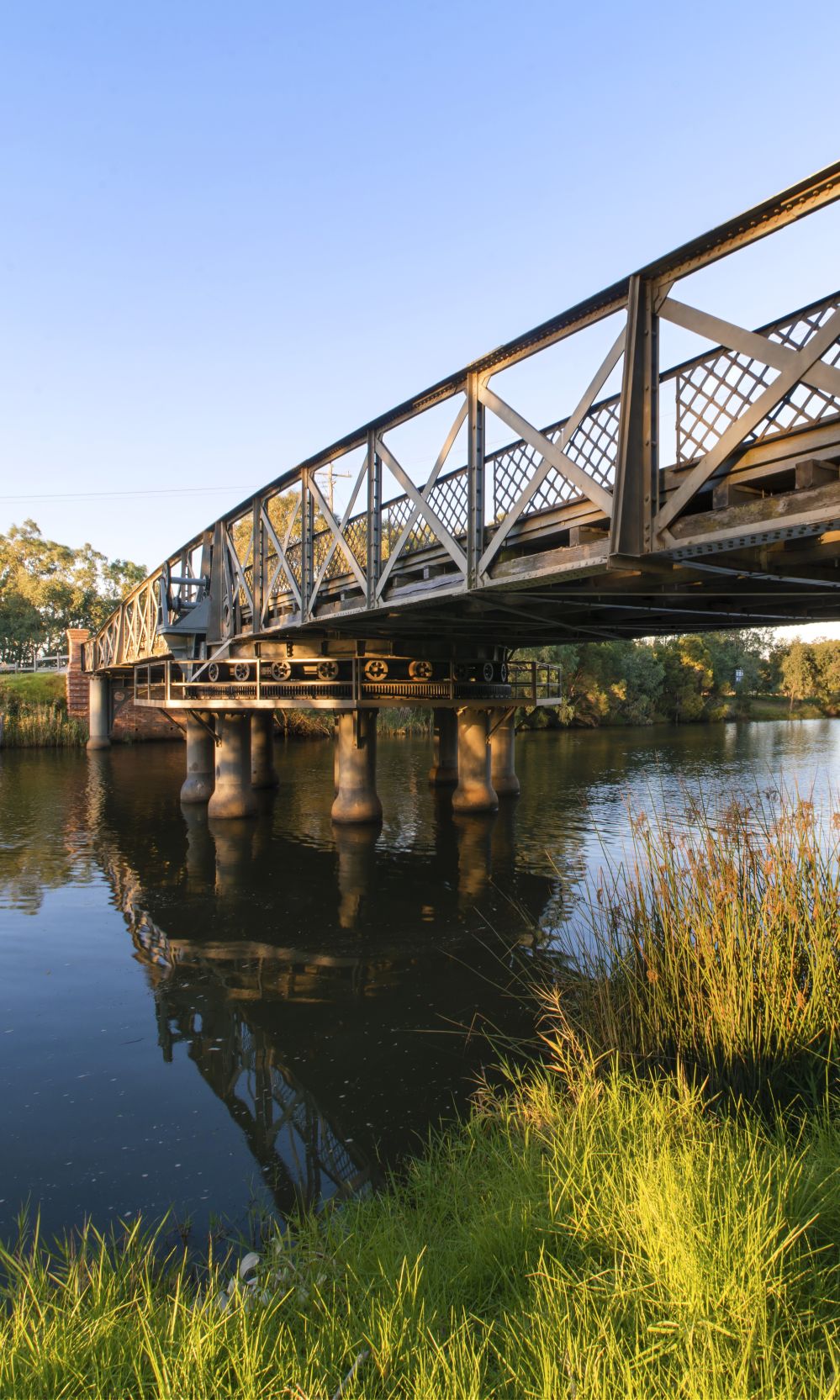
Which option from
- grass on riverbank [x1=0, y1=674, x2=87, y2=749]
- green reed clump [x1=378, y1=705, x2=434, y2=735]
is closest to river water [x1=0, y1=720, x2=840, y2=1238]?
grass on riverbank [x1=0, y1=674, x2=87, y2=749]

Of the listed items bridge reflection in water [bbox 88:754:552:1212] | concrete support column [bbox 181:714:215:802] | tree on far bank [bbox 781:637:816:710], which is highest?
tree on far bank [bbox 781:637:816:710]

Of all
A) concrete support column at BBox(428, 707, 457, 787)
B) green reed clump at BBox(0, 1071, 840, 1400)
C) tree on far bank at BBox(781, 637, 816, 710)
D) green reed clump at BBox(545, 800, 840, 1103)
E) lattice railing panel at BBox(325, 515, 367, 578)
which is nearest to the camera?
green reed clump at BBox(0, 1071, 840, 1400)

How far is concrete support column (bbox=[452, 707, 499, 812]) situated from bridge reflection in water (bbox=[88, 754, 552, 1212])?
289cm

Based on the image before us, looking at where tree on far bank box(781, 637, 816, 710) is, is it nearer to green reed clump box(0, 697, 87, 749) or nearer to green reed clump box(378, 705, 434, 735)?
green reed clump box(378, 705, 434, 735)

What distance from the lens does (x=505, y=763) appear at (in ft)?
81.7

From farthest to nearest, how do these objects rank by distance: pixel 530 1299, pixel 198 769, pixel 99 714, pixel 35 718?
pixel 35 718 < pixel 99 714 < pixel 198 769 < pixel 530 1299

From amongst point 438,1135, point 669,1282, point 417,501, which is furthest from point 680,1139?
point 417,501

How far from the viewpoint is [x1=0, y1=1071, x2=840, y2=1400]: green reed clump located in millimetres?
2789

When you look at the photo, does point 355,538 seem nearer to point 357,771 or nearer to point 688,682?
point 357,771

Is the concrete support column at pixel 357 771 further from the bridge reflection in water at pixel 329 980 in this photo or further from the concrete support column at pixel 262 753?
the concrete support column at pixel 262 753

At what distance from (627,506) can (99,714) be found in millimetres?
39714

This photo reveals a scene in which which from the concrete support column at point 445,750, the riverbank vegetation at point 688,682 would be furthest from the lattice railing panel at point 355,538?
the riverbank vegetation at point 688,682

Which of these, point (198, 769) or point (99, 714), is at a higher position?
point (99, 714)

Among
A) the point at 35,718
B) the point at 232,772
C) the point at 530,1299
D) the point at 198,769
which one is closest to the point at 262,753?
the point at 198,769
